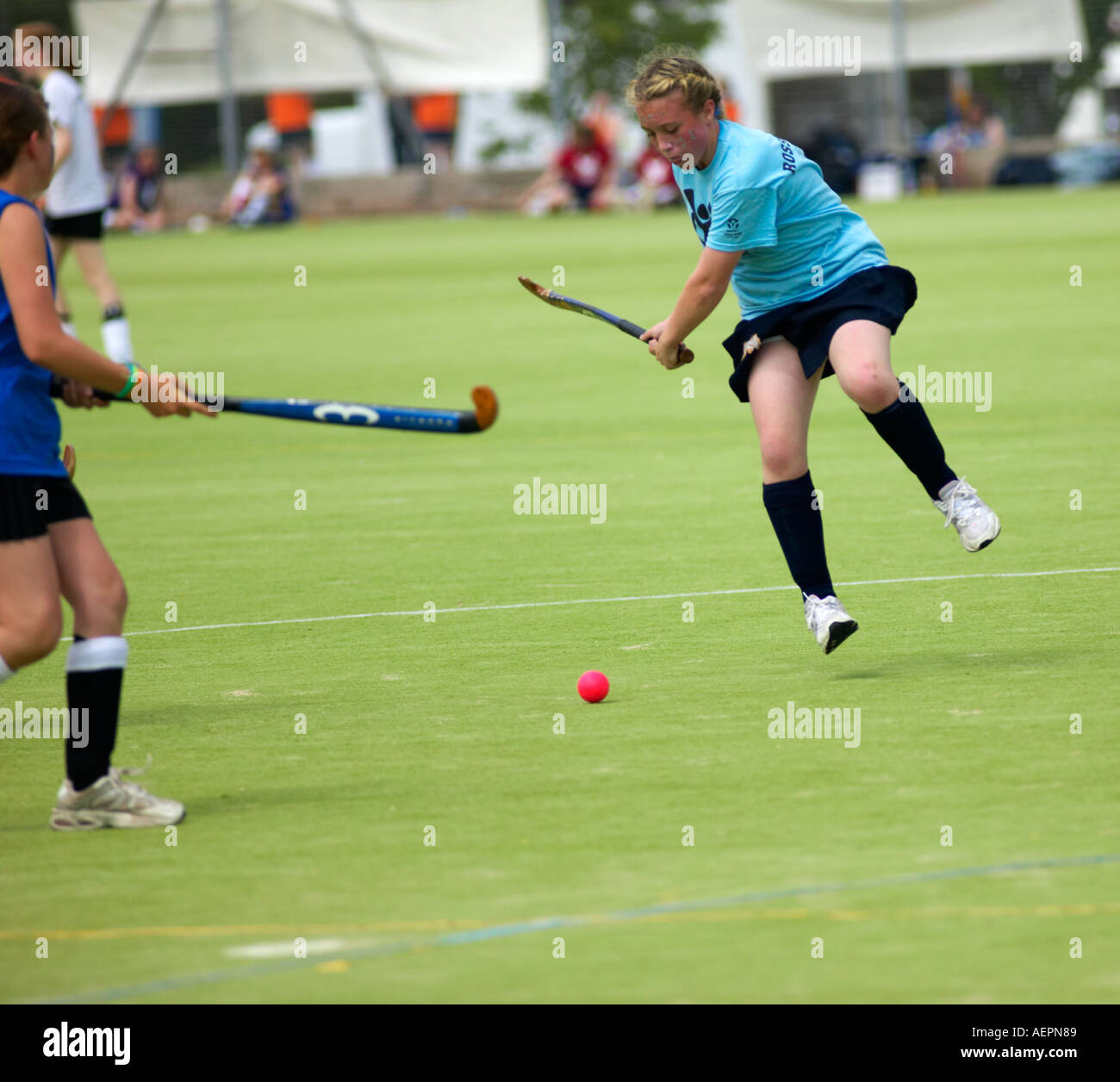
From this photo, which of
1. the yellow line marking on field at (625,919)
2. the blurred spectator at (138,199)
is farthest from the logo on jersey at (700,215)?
the blurred spectator at (138,199)

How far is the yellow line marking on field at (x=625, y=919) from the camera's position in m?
4.54

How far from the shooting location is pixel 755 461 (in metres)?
12.3

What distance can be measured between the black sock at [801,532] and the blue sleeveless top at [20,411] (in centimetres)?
271

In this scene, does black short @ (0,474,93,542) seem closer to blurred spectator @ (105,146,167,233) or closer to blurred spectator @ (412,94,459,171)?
blurred spectator @ (105,146,167,233)

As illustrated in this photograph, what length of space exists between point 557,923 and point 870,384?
9.65 ft

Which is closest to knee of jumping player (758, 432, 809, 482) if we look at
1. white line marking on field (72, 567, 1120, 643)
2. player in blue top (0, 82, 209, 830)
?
white line marking on field (72, 567, 1120, 643)

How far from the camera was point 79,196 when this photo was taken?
15.3 metres

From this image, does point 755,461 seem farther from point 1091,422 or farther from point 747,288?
point 747,288

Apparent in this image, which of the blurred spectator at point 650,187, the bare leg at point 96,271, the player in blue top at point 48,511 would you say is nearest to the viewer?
the player in blue top at point 48,511

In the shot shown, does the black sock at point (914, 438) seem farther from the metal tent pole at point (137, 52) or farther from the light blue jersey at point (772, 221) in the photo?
the metal tent pole at point (137, 52)

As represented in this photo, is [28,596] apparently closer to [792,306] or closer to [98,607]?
[98,607]

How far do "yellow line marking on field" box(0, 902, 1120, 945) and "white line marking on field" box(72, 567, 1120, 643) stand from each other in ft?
12.3

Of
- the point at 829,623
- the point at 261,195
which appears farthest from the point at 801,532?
the point at 261,195

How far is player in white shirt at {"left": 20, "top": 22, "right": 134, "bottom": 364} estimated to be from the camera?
14.8 m
